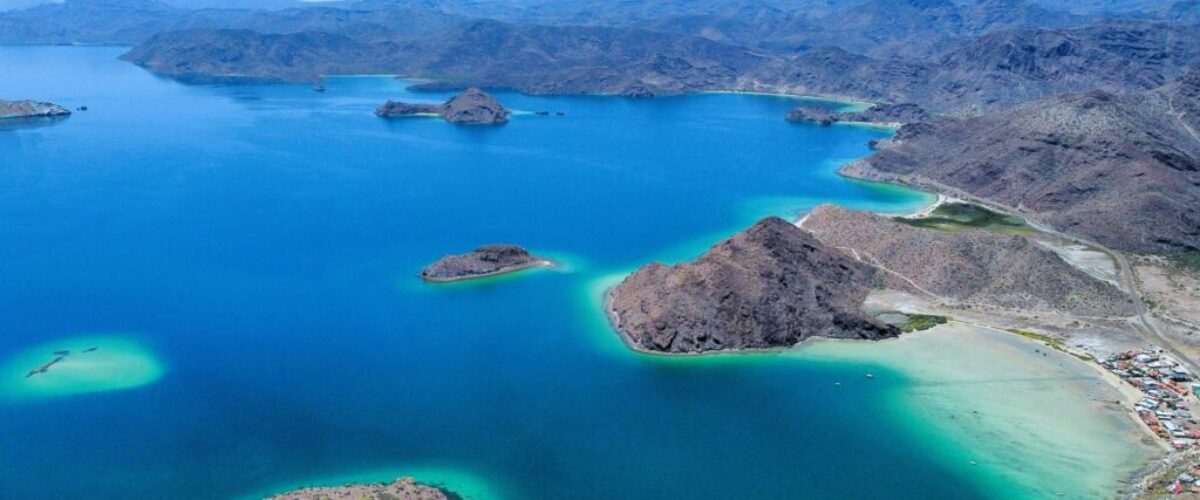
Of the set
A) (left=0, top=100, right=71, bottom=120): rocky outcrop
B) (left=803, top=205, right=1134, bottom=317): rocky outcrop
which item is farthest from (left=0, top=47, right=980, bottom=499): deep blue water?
(left=0, top=100, right=71, bottom=120): rocky outcrop

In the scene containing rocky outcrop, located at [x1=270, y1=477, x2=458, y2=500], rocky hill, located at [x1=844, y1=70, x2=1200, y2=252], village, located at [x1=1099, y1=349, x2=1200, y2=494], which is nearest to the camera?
rocky outcrop, located at [x1=270, y1=477, x2=458, y2=500]

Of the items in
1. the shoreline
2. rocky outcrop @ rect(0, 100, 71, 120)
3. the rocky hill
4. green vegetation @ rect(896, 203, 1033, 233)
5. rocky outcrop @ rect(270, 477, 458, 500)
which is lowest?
rocky outcrop @ rect(0, 100, 71, 120)

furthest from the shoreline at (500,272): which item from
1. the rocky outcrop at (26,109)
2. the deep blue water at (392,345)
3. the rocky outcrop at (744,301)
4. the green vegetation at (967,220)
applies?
the rocky outcrop at (26,109)

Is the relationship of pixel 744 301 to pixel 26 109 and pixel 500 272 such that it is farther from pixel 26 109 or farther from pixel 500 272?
pixel 26 109

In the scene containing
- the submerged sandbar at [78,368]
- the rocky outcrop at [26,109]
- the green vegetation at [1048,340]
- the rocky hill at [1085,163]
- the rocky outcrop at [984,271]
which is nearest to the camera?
the submerged sandbar at [78,368]

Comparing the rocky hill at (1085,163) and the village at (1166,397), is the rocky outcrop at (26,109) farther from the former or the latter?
the village at (1166,397)

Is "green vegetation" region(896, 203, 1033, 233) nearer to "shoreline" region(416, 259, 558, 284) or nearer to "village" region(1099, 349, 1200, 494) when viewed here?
"village" region(1099, 349, 1200, 494)

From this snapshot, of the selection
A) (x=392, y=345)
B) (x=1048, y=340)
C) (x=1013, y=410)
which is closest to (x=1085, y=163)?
(x=1048, y=340)
